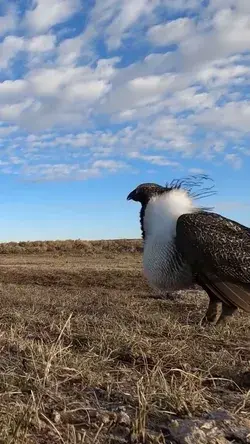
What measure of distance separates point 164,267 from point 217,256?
605 millimetres

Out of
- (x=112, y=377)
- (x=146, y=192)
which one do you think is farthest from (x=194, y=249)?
(x=112, y=377)

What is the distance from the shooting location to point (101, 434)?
106 inches

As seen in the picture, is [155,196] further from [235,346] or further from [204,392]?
[204,392]

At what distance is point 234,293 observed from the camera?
5.79 metres

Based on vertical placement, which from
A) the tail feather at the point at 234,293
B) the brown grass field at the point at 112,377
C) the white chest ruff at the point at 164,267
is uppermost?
the white chest ruff at the point at 164,267

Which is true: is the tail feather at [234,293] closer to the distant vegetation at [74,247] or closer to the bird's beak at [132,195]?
the bird's beak at [132,195]

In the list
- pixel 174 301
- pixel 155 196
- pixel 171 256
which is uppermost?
pixel 155 196

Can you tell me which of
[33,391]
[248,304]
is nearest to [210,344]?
[248,304]

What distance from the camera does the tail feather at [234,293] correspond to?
5.73 metres

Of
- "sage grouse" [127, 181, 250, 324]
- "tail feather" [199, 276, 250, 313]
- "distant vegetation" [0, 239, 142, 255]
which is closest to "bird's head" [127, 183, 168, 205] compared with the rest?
"sage grouse" [127, 181, 250, 324]

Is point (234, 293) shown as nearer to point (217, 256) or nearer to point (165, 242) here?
point (217, 256)

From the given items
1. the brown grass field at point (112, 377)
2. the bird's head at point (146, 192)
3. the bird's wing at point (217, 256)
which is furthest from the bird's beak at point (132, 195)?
the brown grass field at point (112, 377)

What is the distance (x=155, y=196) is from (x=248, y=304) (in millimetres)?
1642

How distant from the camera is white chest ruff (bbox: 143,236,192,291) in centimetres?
610
